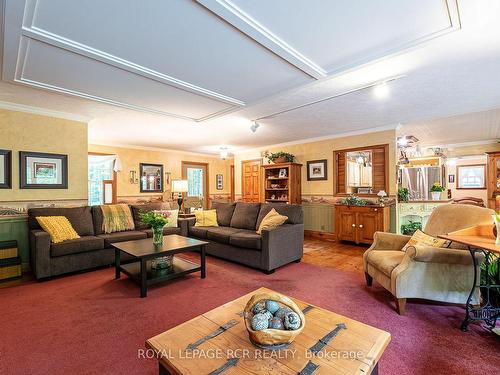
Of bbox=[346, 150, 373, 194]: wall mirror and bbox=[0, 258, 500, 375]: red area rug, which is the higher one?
bbox=[346, 150, 373, 194]: wall mirror

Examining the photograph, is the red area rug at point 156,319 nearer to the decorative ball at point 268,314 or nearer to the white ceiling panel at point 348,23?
the decorative ball at point 268,314

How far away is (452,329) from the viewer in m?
2.06

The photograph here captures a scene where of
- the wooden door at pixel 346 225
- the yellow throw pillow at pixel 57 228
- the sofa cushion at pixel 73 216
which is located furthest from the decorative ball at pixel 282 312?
the wooden door at pixel 346 225

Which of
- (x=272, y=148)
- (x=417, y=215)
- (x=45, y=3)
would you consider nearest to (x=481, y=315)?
(x=417, y=215)

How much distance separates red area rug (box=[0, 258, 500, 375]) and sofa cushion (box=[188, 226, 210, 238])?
3.62ft

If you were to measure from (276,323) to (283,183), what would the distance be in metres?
5.46

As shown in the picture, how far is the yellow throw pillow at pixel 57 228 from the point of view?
10.9ft

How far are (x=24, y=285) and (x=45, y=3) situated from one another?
122 inches

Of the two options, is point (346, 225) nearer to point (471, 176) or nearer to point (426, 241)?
point (426, 241)

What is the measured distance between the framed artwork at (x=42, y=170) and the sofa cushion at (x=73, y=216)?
1.53 ft

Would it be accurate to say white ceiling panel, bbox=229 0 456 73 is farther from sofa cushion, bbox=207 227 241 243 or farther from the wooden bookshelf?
the wooden bookshelf

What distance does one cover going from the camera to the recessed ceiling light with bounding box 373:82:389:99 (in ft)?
9.65

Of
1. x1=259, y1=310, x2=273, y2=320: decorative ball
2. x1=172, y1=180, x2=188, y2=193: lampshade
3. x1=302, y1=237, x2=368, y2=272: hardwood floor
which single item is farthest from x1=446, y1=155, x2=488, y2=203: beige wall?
x1=259, y1=310, x2=273, y2=320: decorative ball

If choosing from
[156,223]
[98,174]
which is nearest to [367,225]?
[156,223]
